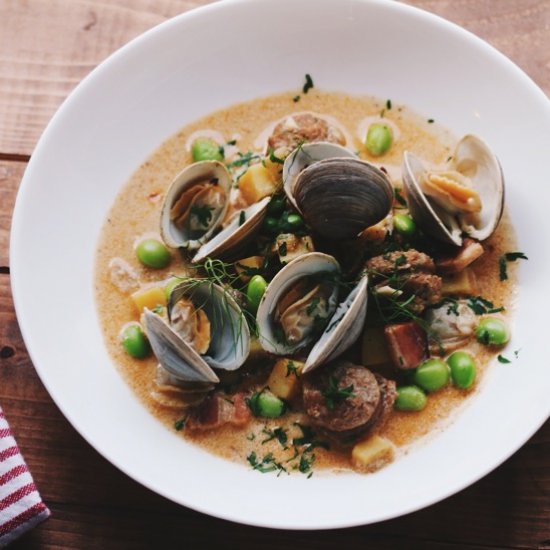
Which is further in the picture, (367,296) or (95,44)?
(95,44)

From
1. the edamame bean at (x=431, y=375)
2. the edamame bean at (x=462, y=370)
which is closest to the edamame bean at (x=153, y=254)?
the edamame bean at (x=431, y=375)

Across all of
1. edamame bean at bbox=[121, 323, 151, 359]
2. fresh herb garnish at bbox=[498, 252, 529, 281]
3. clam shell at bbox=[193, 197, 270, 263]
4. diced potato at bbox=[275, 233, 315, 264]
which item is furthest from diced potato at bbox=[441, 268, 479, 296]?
edamame bean at bbox=[121, 323, 151, 359]

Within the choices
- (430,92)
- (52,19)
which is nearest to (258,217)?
(430,92)

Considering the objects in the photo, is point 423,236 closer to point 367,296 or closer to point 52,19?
point 367,296

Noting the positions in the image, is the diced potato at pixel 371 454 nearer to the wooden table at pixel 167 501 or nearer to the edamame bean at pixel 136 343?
the wooden table at pixel 167 501

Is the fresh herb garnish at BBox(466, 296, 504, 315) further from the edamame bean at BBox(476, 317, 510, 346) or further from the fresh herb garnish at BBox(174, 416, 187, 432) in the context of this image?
the fresh herb garnish at BBox(174, 416, 187, 432)

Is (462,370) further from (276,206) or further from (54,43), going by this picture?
(54,43)
